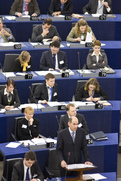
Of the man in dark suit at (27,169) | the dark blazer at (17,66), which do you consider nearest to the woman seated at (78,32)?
the dark blazer at (17,66)

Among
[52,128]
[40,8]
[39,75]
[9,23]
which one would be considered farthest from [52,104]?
[40,8]

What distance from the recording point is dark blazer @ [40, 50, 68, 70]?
351 inches

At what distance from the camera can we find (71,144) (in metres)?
6.43

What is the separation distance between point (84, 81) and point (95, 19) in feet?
7.72

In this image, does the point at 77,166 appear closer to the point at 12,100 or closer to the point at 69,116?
the point at 69,116

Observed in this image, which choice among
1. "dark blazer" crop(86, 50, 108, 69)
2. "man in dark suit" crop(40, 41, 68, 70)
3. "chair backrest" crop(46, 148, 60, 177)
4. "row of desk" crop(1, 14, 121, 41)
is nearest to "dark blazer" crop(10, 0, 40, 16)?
"row of desk" crop(1, 14, 121, 41)

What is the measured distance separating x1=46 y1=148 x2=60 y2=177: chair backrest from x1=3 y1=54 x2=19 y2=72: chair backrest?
2.48 metres

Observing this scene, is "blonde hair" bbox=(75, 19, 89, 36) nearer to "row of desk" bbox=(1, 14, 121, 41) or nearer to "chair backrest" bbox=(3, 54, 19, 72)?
"row of desk" bbox=(1, 14, 121, 41)

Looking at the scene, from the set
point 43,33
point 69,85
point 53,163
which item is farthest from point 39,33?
point 53,163

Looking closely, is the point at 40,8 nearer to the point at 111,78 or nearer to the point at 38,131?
the point at 111,78

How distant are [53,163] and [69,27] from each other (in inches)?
157

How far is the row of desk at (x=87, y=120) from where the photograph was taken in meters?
7.47

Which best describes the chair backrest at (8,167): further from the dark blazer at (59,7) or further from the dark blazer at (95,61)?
the dark blazer at (59,7)

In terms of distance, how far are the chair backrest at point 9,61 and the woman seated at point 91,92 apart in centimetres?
130
